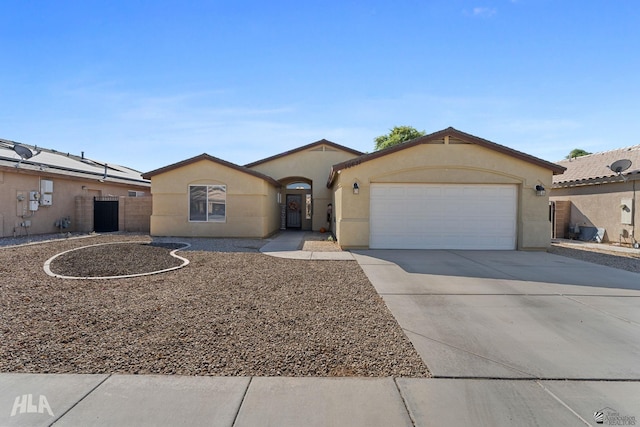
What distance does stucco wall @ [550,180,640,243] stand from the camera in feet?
47.9

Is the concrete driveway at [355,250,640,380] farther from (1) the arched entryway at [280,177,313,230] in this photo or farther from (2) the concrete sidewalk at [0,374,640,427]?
(1) the arched entryway at [280,177,313,230]

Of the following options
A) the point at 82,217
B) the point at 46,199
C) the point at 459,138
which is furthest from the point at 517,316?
the point at 82,217

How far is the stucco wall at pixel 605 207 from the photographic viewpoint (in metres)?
14.6

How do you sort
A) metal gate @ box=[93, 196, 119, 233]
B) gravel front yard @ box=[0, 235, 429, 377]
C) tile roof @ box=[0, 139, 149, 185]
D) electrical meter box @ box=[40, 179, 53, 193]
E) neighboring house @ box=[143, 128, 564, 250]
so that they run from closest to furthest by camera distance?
1. gravel front yard @ box=[0, 235, 429, 377]
2. neighboring house @ box=[143, 128, 564, 250]
3. tile roof @ box=[0, 139, 149, 185]
4. electrical meter box @ box=[40, 179, 53, 193]
5. metal gate @ box=[93, 196, 119, 233]

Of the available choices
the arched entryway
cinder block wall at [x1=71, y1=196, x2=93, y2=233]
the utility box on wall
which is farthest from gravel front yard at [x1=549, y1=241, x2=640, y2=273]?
cinder block wall at [x1=71, y1=196, x2=93, y2=233]

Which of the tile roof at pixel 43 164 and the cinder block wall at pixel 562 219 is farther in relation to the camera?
the cinder block wall at pixel 562 219

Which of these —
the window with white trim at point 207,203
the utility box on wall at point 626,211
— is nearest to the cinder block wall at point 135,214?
the window with white trim at point 207,203

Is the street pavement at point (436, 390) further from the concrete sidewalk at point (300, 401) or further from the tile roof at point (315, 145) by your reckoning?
the tile roof at point (315, 145)

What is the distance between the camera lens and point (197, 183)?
15492 mm

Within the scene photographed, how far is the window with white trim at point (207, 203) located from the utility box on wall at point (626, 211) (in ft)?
55.1

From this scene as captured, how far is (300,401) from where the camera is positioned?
10.0 ft

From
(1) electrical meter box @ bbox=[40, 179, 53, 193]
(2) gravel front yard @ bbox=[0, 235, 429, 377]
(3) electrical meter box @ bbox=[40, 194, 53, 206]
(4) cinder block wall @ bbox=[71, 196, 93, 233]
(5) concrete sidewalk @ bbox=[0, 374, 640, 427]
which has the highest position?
(1) electrical meter box @ bbox=[40, 179, 53, 193]

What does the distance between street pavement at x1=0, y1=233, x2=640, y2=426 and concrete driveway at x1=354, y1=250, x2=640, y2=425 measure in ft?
0.05

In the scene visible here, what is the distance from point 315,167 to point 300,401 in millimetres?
18102
